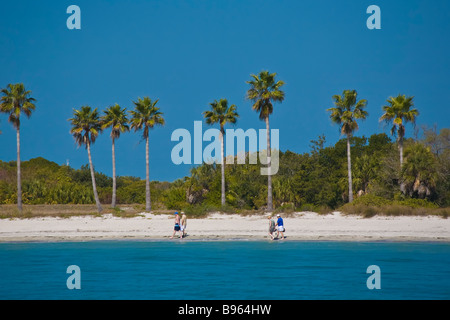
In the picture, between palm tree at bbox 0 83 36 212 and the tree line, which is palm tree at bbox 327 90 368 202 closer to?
the tree line

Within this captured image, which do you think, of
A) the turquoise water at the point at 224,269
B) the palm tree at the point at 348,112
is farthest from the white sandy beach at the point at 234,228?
the palm tree at the point at 348,112

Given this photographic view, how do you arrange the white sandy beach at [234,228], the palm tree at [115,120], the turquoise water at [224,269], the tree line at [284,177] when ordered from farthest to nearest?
the palm tree at [115,120] → the tree line at [284,177] → the white sandy beach at [234,228] → the turquoise water at [224,269]

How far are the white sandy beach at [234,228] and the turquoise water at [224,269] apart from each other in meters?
Answer: 2.60

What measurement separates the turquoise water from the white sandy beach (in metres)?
2.60

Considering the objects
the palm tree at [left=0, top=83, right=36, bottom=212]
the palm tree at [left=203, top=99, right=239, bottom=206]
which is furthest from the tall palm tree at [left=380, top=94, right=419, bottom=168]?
the palm tree at [left=0, top=83, right=36, bottom=212]

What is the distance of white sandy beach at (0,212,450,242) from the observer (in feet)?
107

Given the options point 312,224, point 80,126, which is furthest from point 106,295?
point 80,126

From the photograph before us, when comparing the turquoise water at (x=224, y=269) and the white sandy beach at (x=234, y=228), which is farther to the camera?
the white sandy beach at (x=234, y=228)

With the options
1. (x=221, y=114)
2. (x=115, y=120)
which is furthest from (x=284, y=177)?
(x=115, y=120)

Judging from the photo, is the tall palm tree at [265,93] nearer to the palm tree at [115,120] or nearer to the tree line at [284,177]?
the tree line at [284,177]

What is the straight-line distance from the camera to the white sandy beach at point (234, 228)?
107 feet

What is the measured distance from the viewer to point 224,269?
22.2 meters

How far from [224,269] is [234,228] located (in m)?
14.9

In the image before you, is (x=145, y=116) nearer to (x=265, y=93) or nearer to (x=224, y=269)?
(x=265, y=93)
